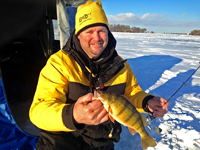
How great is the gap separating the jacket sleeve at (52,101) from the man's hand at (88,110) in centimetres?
9

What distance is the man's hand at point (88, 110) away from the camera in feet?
3.95

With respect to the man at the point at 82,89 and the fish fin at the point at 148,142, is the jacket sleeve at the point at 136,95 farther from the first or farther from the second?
the fish fin at the point at 148,142

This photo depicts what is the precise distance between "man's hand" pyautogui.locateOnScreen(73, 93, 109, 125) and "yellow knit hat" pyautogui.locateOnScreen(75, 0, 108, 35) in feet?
3.89

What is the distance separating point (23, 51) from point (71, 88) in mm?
4342

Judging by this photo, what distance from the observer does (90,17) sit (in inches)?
75.2

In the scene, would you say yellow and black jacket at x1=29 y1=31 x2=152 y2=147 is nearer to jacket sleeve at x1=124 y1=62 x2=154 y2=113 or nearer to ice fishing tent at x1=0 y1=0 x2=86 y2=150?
jacket sleeve at x1=124 y1=62 x2=154 y2=113

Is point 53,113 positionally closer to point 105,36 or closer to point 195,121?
point 105,36

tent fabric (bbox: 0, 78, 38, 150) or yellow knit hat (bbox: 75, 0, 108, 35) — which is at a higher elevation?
yellow knit hat (bbox: 75, 0, 108, 35)

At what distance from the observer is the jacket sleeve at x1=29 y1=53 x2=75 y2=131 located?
1.35 m

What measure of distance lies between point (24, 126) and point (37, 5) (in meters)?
4.25

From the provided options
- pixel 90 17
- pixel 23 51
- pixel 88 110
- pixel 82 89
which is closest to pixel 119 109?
pixel 88 110

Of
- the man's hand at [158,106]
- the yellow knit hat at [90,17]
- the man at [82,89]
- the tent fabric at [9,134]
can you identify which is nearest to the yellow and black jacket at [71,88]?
the man at [82,89]

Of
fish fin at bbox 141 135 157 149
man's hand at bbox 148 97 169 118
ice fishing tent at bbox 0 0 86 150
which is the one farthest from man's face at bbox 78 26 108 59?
ice fishing tent at bbox 0 0 86 150

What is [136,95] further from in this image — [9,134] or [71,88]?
[9,134]
